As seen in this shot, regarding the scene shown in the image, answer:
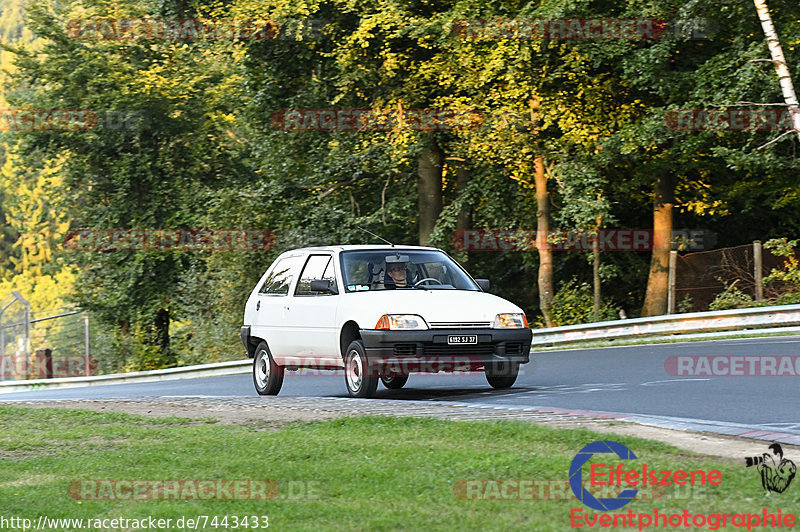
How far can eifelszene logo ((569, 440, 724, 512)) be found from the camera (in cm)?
679

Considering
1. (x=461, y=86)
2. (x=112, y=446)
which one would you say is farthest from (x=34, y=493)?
(x=461, y=86)

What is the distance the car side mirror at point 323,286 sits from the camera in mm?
14844

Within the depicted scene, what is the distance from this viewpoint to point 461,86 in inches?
1219

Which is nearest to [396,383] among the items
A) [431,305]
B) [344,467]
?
[431,305]

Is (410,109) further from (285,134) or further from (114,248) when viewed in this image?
(114,248)

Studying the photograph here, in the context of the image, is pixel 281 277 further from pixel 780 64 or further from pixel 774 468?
pixel 780 64

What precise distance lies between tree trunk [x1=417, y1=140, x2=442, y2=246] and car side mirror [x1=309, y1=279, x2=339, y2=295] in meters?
19.5

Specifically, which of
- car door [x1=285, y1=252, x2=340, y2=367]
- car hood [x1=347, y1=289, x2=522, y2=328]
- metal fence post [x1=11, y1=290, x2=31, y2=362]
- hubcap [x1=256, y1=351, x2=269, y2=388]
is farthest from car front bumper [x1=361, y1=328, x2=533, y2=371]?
metal fence post [x1=11, y1=290, x2=31, y2=362]

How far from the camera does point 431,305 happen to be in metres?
14.0

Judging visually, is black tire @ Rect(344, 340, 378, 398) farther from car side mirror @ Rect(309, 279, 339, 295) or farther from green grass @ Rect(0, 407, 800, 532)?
green grass @ Rect(0, 407, 800, 532)

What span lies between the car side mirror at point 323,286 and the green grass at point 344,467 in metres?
3.42

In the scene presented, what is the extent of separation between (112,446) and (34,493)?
2396 mm

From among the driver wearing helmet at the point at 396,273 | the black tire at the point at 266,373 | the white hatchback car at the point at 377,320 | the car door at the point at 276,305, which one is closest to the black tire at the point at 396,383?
the white hatchback car at the point at 377,320

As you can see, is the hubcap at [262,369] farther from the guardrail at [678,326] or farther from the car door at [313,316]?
the guardrail at [678,326]
